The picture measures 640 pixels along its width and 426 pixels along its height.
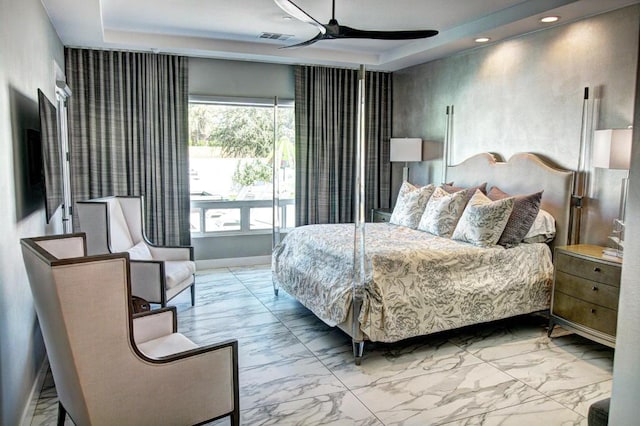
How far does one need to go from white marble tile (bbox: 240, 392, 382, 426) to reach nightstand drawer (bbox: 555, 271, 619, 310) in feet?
6.18

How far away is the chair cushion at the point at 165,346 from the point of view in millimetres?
2414

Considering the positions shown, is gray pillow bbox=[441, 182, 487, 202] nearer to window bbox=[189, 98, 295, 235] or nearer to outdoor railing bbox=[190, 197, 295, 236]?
window bbox=[189, 98, 295, 235]

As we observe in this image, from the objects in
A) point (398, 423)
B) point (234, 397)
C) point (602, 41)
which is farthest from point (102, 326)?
point (602, 41)

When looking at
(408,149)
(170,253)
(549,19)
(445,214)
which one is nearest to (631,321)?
(445,214)

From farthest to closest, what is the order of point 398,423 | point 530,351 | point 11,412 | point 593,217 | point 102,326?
point 593,217, point 530,351, point 398,423, point 11,412, point 102,326

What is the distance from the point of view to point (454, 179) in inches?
A: 212

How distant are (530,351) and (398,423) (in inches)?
60.1

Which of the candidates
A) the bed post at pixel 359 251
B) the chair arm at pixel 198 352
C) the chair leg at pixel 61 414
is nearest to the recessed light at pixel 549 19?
the bed post at pixel 359 251

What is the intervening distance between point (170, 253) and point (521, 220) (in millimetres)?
3174

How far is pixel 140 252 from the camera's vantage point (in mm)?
4316

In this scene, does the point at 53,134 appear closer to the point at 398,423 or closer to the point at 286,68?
the point at 398,423

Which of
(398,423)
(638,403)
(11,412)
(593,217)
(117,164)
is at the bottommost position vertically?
(398,423)

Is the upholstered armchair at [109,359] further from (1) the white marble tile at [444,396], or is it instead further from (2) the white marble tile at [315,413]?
(1) the white marble tile at [444,396]

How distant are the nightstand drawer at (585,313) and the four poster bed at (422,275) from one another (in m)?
0.24
